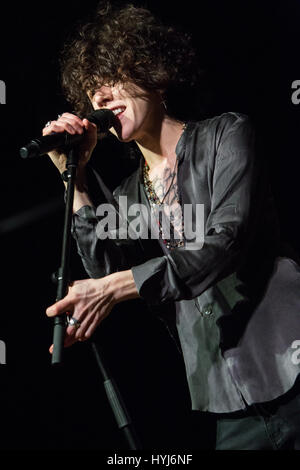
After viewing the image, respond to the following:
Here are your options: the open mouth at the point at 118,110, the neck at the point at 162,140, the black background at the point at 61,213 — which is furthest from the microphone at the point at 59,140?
the black background at the point at 61,213

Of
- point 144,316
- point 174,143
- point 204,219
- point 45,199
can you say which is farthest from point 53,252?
point 204,219

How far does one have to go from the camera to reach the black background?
229 centimetres

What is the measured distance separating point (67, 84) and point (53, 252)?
31.9 inches

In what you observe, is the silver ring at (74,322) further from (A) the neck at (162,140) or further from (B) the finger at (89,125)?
(A) the neck at (162,140)

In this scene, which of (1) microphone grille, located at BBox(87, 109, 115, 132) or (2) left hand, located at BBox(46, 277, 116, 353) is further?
(1) microphone grille, located at BBox(87, 109, 115, 132)

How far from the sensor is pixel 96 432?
2379 millimetres

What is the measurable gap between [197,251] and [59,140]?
1.54 feet

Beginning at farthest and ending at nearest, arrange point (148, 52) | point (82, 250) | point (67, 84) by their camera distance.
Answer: point (67, 84) → point (148, 52) → point (82, 250)

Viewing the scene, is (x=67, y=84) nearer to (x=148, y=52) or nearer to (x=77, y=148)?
(x=148, y=52)

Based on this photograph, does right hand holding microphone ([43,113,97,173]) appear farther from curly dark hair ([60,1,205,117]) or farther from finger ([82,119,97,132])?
curly dark hair ([60,1,205,117])

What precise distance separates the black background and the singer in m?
0.38

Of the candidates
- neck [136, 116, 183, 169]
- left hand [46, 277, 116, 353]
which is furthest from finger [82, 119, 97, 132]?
left hand [46, 277, 116, 353]

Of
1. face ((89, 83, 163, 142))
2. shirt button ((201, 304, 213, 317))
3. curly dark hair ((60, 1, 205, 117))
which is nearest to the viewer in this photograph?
shirt button ((201, 304, 213, 317))

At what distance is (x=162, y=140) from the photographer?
1860mm
